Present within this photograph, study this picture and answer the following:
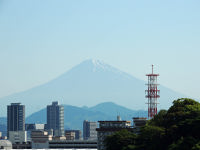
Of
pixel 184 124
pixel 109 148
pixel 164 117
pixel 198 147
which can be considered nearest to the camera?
pixel 198 147

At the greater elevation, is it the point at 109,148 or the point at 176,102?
the point at 176,102

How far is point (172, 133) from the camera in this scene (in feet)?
438

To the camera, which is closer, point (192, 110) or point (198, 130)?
point (198, 130)

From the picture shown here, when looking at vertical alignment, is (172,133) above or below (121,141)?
above

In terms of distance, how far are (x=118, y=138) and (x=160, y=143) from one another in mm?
24202

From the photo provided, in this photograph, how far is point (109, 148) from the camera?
157 m

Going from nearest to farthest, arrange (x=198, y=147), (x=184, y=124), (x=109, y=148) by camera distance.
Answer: (x=198, y=147), (x=184, y=124), (x=109, y=148)

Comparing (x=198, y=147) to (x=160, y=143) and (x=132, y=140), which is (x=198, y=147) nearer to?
(x=160, y=143)

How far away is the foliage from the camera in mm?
122875

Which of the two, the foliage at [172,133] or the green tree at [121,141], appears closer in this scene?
the foliage at [172,133]

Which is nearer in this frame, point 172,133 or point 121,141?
point 172,133

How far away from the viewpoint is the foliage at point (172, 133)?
4838 inches

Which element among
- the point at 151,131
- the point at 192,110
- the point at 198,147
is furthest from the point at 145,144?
the point at 198,147

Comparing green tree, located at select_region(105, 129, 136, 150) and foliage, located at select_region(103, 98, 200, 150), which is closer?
foliage, located at select_region(103, 98, 200, 150)
